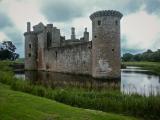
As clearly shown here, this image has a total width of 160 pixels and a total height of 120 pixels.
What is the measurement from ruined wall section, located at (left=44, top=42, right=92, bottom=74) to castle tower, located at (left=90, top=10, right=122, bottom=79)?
8.42 feet

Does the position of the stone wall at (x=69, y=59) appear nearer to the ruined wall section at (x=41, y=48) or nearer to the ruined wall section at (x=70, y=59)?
the ruined wall section at (x=70, y=59)

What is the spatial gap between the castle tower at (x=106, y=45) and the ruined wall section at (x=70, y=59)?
2.57 metres

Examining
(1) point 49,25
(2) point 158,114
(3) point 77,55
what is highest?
(1) point 49,25

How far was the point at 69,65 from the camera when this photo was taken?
1264 inches

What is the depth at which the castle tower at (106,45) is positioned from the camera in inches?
955

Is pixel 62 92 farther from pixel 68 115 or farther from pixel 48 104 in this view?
pixel 68 115

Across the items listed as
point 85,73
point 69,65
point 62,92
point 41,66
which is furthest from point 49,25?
point 62,92

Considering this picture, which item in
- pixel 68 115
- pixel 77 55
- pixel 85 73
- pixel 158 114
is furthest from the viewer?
pixel 77 55

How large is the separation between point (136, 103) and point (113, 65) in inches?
584

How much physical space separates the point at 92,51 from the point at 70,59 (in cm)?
619

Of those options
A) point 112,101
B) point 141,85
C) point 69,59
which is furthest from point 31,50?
point 112,101

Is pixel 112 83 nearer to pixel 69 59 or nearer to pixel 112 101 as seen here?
pixel 112 101

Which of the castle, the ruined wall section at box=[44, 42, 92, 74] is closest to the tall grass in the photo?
the castle

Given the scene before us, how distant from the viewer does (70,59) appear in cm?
3183
